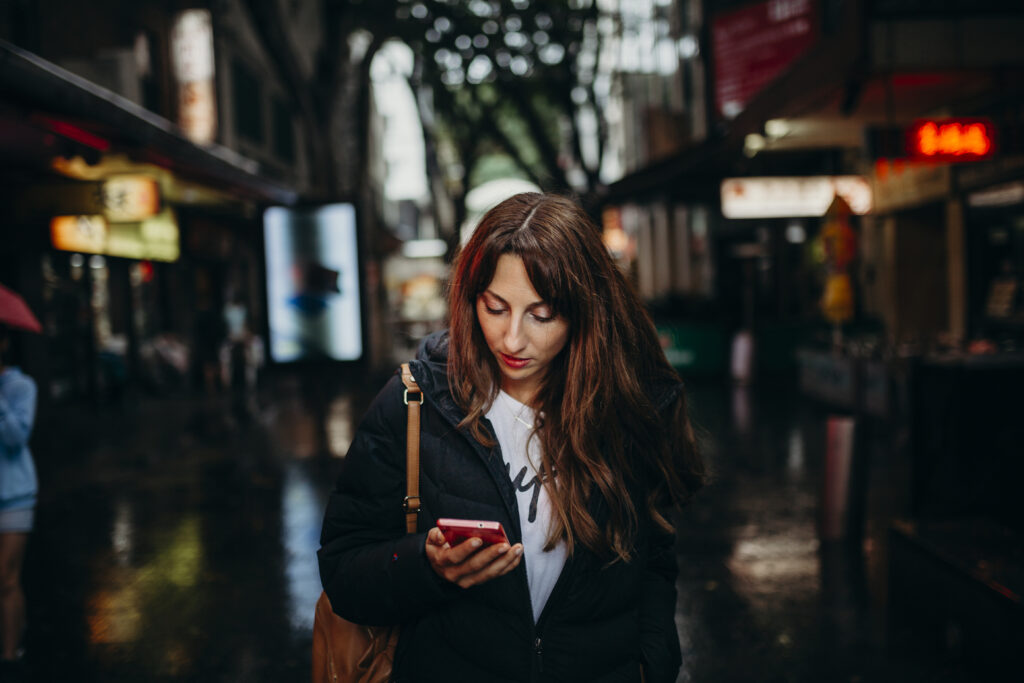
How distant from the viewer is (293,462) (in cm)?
899

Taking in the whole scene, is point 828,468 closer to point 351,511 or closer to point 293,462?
point 351,511

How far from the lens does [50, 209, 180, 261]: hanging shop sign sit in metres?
11.6

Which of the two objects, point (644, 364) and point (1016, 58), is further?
point (1016, 58)

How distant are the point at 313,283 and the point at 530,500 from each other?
5.74 metres

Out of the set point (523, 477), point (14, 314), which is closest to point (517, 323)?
point (523, 477)

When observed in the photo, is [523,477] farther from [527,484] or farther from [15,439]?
[15,439]

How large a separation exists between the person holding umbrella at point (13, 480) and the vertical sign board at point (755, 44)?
11.3 meters

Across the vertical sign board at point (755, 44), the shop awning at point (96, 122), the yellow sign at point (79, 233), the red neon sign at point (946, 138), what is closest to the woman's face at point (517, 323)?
the shop awning at point (96, 122)

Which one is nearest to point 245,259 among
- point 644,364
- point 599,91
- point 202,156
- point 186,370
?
point 186,370

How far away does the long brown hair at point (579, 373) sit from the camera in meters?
1.88

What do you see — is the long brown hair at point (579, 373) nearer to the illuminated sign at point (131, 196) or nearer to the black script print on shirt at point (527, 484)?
the black script print on shirt at point (527, 484)

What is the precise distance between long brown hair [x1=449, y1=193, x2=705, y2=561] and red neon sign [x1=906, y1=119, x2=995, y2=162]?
20.8 feet

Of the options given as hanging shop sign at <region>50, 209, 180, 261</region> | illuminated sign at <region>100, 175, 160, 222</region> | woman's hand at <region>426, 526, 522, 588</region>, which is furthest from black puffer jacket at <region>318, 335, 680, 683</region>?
hanging shop sign at <region>50, 209, 180, 261</region>

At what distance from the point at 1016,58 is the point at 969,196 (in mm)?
3634
